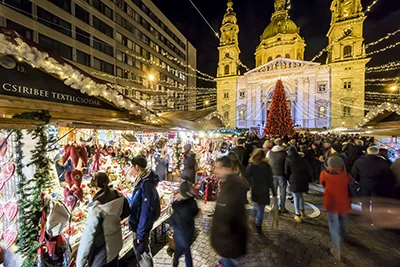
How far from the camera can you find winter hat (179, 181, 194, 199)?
2.79m

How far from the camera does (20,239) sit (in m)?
2.42

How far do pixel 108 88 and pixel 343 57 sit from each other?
40.3 meters

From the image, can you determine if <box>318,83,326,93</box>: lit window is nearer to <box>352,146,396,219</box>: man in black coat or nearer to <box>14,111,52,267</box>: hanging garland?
<box>352,146,396,219</box>: man in black coat

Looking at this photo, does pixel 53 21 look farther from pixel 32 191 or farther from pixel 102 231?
pixel 102 231

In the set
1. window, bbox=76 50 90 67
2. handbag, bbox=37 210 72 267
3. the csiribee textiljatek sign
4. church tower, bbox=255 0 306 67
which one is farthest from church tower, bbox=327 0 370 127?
handbag, bbox=37 210 72 267

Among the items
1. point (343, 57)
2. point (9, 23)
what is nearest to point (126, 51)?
point (9, 23)

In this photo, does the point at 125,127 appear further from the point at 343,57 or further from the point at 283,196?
the point at 343,57

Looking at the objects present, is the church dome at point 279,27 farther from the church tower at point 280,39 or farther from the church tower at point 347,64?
the church tower at point 347,64

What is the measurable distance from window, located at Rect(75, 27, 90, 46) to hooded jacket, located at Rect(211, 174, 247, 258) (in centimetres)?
2563

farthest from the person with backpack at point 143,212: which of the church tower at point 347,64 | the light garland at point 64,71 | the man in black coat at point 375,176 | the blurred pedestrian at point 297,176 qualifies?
the church tower at point 347,64

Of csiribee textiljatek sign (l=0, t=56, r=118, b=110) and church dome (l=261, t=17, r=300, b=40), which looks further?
church dome (l=261, t=17, r=300, b=40)

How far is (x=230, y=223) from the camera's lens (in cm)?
243

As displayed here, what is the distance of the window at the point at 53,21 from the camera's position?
1745cm

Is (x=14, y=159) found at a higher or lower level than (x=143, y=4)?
lower
